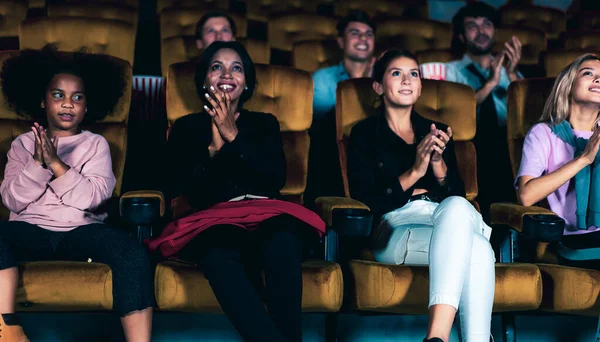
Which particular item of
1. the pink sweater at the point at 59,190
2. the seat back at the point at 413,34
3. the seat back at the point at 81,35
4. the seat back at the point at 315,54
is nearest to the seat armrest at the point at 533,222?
the pink sweater at the point at 59,190

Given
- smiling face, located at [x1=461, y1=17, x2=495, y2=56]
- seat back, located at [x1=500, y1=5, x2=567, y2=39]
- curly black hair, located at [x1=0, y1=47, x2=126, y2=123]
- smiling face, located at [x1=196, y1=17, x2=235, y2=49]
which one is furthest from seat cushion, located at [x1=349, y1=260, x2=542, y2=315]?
seat back, located at [x1=500, y1=5, x2=567, y2=39]

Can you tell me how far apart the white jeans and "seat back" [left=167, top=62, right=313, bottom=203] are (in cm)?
46

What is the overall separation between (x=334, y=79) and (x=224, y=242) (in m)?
1.27

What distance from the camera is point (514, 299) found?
1654 millimetres

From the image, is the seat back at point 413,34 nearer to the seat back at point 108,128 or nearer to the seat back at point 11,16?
the seat back at point 11,16

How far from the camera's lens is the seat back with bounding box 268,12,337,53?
3.53 m

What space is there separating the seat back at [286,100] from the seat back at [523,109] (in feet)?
1.76

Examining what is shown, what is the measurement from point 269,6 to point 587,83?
231cm

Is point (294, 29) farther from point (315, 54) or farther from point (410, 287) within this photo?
point (410, 287)

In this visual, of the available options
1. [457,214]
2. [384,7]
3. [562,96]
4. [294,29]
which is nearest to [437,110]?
[562,96]

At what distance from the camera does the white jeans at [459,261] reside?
1518mm

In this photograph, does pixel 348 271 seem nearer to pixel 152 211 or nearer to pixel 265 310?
pixel 265 310

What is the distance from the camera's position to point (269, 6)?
13.3 feet

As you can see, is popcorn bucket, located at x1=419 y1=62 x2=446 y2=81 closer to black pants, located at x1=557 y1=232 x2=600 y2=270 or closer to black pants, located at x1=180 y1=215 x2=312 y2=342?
black pants, located at x1=557 y1=232 x2=600 y2=270
